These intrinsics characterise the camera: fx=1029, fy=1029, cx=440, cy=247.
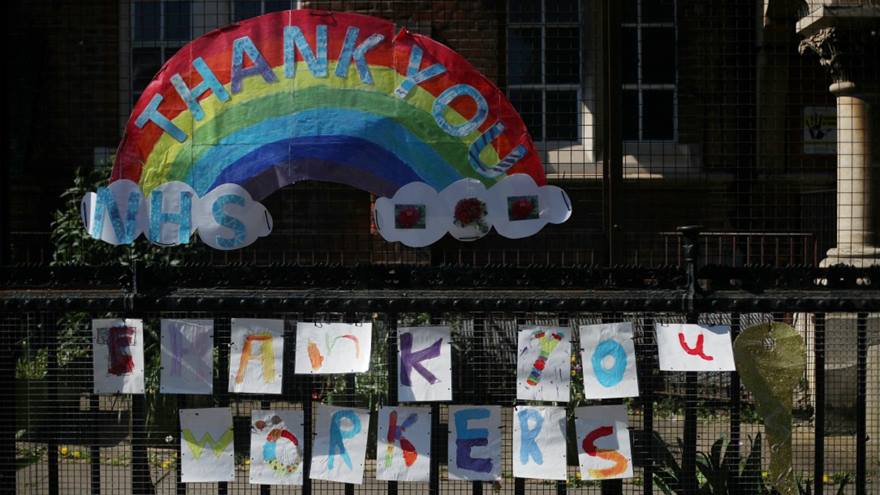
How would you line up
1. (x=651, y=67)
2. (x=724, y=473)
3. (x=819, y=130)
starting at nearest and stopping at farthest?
(x=724, y=473) < (x=819, y=130) < (x=651, y=67)

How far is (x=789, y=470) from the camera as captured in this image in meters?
4.23

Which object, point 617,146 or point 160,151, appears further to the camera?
point 160,151

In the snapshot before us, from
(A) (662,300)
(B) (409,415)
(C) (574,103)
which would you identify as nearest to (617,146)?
(A) (662,300)

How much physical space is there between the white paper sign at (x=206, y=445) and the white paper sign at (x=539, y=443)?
114 centimetres

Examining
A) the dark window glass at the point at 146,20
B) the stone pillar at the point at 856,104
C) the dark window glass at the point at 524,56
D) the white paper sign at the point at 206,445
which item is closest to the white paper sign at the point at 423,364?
the white paper sign at the point at 206,445

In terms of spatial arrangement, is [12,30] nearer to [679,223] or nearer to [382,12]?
[382,12]

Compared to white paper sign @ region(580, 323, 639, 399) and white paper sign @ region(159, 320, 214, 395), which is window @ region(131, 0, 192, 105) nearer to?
white paper sign @ region(159, 320, 214, 395)

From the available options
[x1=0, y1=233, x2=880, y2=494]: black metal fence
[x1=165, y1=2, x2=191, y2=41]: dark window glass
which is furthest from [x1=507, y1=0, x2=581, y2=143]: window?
[x1=0, y1=233, x2=880, y2=494]: black metal fence

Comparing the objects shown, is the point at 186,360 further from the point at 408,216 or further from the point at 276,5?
the point at 276,5

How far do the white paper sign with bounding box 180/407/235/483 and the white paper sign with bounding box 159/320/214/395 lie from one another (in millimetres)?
113

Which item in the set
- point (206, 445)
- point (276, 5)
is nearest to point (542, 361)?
point (206, 445)

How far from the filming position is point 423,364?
4.02m

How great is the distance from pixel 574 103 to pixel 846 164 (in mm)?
2845

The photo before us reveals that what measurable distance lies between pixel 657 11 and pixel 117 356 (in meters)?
7.84
